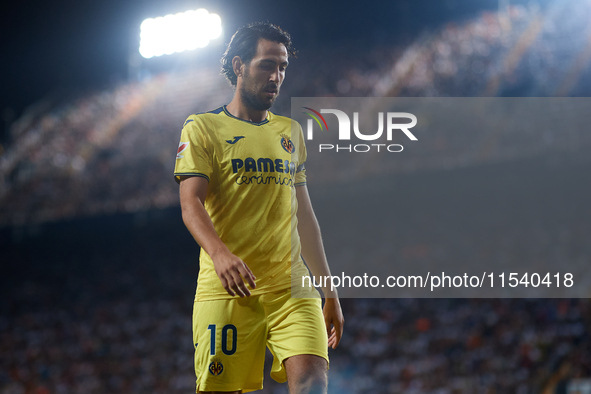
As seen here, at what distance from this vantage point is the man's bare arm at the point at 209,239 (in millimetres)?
1853

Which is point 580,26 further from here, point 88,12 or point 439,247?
point 88,12

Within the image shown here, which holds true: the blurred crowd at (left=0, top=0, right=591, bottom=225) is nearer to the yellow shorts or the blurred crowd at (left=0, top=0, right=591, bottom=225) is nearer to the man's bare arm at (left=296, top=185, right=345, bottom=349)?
the man's bare arm at (left=296, top=185, right=345, bottom=349)

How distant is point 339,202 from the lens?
37.6ft

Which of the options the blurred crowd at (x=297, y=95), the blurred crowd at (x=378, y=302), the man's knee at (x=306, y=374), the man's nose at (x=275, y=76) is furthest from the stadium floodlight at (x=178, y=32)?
the man's knee at (x=306, y=374)

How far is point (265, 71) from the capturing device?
223cm

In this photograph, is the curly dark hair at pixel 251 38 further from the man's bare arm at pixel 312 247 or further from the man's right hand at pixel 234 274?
the man's right hand at pixel 234 274

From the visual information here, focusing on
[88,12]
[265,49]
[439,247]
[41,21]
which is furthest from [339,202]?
[265,49]

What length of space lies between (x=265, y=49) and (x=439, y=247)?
9.45 m

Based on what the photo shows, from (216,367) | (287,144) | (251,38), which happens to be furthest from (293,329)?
(251,38)

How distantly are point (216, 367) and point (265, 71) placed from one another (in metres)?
1.15

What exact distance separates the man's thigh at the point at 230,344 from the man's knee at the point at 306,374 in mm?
157

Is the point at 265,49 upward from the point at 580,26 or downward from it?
downward

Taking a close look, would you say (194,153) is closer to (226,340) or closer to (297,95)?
(226,340)

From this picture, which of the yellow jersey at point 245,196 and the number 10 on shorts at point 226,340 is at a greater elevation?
the yellow jersey at point 245,196
